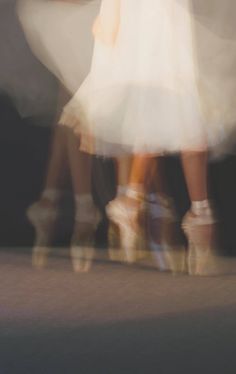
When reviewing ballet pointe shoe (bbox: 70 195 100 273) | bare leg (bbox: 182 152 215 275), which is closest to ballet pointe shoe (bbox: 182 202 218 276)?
bare leg (bbox: 182 152 215 275)

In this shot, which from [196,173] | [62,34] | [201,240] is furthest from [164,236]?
[62,34]

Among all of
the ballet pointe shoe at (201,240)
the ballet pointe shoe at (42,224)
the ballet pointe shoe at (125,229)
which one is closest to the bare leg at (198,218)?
the ballet pointe shoe at (201,240)

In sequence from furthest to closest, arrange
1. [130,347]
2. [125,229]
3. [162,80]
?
[125,229], [162,80], [130,347]

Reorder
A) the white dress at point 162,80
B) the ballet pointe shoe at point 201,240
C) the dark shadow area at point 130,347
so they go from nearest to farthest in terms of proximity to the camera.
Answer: the dark shadow area at point 130,347 → the white dress at point 162,80 → the ballet pointe shoe at point 201,240

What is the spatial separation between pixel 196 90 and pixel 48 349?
0.99m

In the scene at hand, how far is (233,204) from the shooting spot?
245 centimetres

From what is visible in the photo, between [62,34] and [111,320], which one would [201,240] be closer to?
[111,320]

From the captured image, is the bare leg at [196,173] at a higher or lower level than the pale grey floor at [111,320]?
higher

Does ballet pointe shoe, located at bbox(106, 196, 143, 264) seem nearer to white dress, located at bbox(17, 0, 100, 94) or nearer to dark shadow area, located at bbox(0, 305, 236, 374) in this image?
dark shadow area, located at bbox(0, 305, 236, 374)

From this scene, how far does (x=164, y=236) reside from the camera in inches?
97.0

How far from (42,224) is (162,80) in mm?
670

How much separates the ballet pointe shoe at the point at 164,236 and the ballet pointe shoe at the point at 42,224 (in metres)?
0.35

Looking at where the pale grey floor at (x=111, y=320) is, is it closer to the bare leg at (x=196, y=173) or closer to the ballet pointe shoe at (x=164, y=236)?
the ballet pointe shoe at (x=164, y=236)

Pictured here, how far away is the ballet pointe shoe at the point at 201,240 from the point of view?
242 cm
